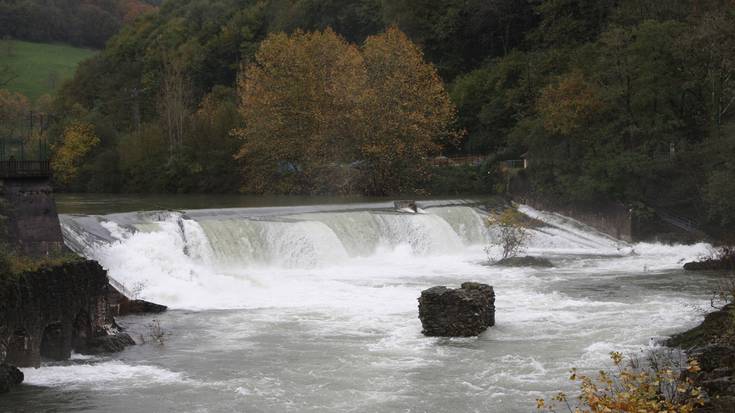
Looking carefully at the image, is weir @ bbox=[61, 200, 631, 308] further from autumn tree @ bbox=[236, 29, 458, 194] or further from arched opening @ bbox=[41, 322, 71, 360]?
autumn tree @ bbox=[236, 29, 458, 194]

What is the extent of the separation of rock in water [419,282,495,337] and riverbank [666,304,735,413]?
3770 millimetres

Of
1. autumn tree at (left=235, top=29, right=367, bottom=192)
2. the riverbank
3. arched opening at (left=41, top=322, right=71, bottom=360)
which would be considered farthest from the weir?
autumn tree at (left=235, top=29, right=367, bottom=192)

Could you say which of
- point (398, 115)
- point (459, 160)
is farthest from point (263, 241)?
point (459, 160)

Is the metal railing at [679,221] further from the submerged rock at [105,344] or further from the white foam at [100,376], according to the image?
the white foam at [100,376]

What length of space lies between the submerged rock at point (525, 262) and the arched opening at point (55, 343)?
16.4 m

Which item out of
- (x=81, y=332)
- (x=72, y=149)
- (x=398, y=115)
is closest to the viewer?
(x=81, y=332)

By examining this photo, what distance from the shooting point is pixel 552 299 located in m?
23.8

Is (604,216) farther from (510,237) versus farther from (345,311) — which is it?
(345,311)

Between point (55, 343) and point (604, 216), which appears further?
point (604, 216)

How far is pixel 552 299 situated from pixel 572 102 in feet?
65.6

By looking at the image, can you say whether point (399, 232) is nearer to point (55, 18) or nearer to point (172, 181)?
point (172, 181)

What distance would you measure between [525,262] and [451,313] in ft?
39.9

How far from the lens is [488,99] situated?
55.7m

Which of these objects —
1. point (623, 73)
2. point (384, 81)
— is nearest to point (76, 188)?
point (384, 81)
